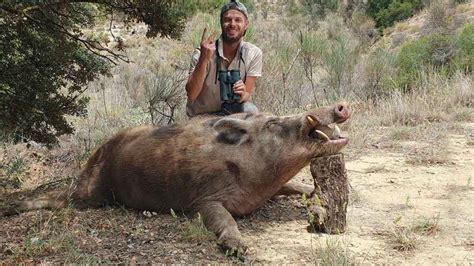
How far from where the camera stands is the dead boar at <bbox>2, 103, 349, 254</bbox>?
452 cm

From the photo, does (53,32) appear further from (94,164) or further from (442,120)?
(442,120)

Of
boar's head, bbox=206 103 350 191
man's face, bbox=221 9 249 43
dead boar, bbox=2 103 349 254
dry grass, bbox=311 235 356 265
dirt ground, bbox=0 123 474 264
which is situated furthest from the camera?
man's face, bbox=221 9 249 43

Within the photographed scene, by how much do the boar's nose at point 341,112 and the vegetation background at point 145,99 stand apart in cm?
92

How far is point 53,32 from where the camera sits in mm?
5039

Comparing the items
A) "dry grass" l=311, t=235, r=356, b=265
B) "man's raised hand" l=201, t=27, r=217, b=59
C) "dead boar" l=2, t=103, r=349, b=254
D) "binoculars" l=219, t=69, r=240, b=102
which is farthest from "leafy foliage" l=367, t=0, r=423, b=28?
"dry grass" l=311, t=235, r=356, b=265

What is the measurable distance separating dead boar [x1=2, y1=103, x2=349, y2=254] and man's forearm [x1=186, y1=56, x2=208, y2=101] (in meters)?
0.65

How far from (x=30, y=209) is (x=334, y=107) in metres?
2.73

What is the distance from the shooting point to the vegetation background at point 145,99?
4.43 metres

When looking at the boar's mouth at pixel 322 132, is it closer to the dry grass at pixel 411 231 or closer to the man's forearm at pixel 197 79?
the dry grass at pixel 411 231

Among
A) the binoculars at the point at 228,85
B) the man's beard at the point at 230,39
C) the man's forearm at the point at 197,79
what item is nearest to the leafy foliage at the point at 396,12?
the man's beard at the point at 230,39

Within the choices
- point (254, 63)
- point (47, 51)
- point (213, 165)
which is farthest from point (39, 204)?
point (254, 63)

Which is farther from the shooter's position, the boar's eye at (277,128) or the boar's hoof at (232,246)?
the boar's eye at (277,128)

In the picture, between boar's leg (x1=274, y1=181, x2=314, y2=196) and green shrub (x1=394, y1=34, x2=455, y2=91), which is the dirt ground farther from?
green shrub (x1=394, y1=34, x2=455, y2=91)

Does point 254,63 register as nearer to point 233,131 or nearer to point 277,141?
point 233,131
